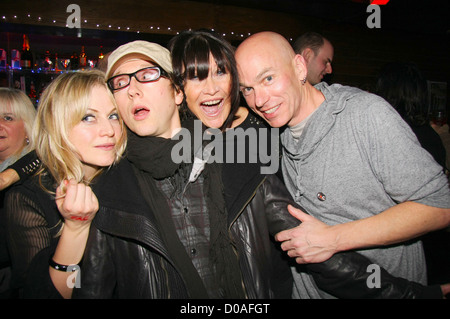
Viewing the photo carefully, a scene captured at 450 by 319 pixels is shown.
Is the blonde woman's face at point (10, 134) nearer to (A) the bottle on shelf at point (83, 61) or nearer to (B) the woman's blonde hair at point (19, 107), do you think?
(B) the woman's blonde hair at point (19, 107)

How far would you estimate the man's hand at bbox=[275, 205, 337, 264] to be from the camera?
143cm

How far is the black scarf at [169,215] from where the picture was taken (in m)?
1.35

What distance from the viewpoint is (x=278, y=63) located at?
1651mm

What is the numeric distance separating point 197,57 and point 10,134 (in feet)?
6.75

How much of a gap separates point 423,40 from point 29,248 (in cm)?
839

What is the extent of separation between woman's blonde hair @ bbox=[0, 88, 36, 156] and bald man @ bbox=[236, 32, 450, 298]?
7.37ft

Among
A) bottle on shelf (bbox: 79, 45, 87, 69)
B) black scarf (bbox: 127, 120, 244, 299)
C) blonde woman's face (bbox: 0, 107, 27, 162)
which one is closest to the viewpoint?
black scarf (bbox: 127, 120, 244, 299)

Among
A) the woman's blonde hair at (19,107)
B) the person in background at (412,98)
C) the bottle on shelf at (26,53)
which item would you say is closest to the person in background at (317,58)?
the person in background at (412,98)

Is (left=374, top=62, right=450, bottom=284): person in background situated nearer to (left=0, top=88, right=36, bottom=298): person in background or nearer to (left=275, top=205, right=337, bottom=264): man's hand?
(left=275, top=205, right=337, bottom=264): man's hand

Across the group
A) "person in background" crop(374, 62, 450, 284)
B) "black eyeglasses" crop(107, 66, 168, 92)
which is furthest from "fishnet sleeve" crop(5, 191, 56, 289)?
"person in background" crop(374, 62, 450, 284)

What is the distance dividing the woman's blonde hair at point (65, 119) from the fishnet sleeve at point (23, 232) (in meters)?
0.21
